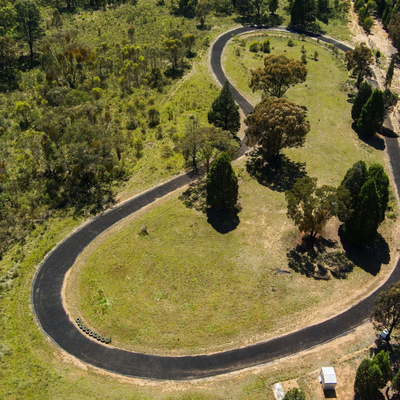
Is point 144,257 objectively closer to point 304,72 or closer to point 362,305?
point 362,305

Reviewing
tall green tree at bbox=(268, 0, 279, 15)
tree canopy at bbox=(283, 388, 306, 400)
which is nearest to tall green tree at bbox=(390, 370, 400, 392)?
tree canopy at bbox=(283, 388, 306, 400)

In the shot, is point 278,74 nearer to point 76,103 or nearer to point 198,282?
point 76,103

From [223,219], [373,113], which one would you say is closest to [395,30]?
[373,113]

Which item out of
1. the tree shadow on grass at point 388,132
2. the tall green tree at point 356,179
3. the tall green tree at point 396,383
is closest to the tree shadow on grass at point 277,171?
the tall green tree at point 356,179

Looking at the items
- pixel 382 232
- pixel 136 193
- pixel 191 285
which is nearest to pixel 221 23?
pixel 136 193

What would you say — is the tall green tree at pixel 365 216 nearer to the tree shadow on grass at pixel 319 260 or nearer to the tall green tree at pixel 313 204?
the tall green tree at pixel 313 204

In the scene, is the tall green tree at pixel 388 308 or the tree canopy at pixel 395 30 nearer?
the tall green tree at pixel 388 308

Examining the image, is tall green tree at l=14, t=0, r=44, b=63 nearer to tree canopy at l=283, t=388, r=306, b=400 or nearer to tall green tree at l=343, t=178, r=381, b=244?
tall green tree at l=343, t=178, r=381, b=244
